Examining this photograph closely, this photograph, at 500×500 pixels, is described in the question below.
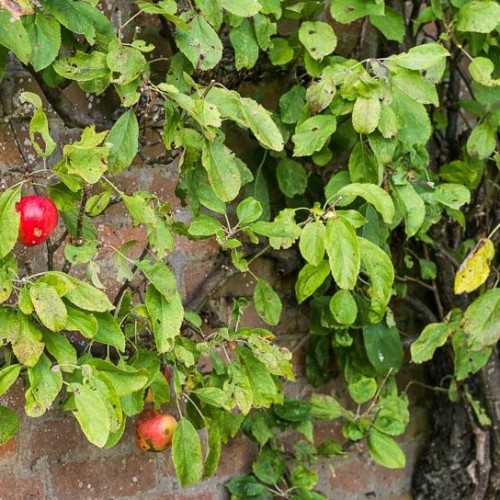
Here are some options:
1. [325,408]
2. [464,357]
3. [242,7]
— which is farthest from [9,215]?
[464,357]

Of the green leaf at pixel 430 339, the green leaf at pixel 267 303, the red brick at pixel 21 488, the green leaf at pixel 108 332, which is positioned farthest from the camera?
the green leaf at pixel 430 339

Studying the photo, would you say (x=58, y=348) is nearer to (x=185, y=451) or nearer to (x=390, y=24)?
(x=185, y=451)

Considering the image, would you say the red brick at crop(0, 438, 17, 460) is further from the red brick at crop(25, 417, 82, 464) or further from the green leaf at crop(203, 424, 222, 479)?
the green leaf at crop(203, 424, 222, 479)

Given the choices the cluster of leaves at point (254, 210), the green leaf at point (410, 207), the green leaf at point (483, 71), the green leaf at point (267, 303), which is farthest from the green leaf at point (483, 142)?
the green leaf at point (267, 303)

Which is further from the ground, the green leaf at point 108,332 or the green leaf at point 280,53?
the green leaf at point 280,53

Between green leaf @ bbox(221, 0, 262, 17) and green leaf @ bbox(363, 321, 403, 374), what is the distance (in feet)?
2.10

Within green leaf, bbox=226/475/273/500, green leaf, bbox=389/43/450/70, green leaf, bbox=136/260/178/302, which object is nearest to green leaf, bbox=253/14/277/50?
green leaf, bbox=389/43/450/70

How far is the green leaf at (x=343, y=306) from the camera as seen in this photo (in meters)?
1.63

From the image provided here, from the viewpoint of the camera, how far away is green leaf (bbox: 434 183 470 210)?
157 cm

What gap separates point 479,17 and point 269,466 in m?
0.86

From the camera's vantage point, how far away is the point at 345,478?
192 centimetres

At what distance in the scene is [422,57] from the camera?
1.43 m

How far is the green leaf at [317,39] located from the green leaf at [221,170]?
0.98ft

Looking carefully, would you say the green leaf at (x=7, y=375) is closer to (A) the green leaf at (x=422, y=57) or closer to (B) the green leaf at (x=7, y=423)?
(B) the green leaf at (x=7, y=423)
